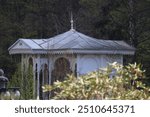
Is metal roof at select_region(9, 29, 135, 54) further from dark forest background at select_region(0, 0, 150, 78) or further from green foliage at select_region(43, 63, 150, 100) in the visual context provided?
green foliage at select_region(43, 63, 150, 100)

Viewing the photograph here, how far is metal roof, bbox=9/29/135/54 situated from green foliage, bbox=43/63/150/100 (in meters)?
12.8

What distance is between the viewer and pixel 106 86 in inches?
180

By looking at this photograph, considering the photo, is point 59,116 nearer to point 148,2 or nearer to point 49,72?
A: point 49,72

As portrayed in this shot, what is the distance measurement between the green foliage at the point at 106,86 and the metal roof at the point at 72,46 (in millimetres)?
12802

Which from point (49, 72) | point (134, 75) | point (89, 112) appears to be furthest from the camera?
point (49, 72)

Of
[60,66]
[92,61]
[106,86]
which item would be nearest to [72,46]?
[60,66]

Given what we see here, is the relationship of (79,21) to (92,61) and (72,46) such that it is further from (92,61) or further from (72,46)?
(72,46)

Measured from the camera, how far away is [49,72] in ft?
59.1

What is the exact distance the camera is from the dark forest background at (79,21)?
66.7ft

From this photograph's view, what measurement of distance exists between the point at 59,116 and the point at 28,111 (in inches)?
8.4

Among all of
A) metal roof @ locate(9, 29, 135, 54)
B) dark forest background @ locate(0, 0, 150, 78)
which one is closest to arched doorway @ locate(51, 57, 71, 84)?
metal roof @ locate(9, 29, 135, 54)

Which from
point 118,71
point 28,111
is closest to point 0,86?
point 118,71

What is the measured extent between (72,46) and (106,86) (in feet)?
43.7

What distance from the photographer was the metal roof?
1795 cm
